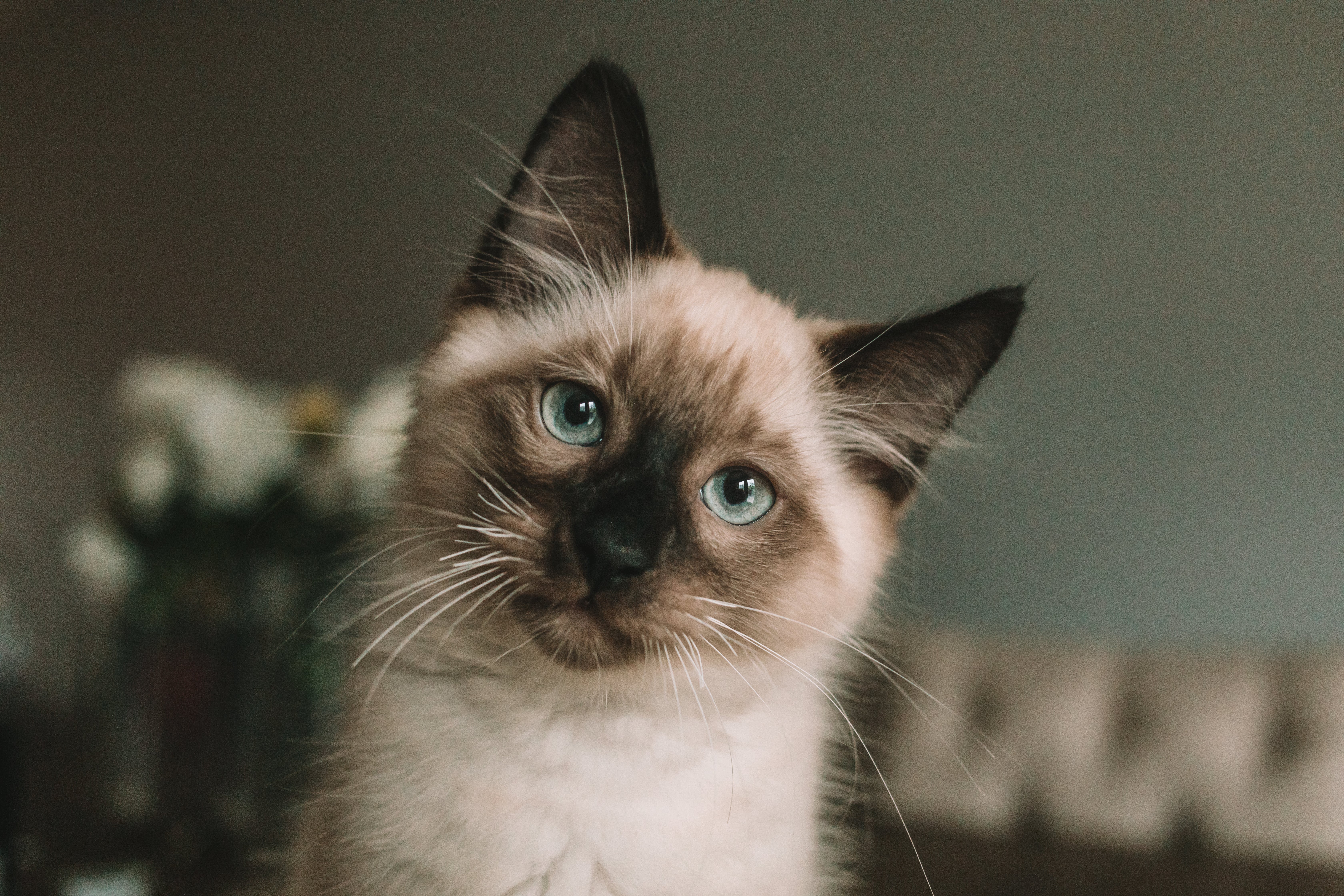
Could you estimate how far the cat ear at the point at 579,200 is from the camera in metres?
0.70

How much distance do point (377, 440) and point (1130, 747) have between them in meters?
1.48

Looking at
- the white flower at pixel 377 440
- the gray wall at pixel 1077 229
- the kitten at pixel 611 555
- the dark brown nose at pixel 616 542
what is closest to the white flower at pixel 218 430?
the white flower at pixel 377 440

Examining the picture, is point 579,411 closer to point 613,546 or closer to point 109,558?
point 613,546

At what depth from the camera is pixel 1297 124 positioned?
5.11 feet

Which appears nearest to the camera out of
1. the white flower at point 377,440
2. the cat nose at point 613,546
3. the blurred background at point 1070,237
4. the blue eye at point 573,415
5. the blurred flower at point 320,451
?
the cat nose at point 613,546

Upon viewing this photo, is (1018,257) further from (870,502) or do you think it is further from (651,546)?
(651,546)

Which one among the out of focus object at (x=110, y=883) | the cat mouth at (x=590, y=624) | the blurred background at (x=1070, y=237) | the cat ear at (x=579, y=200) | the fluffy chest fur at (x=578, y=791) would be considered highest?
the blurred background at (x=1070, y=237)

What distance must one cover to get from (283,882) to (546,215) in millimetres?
709

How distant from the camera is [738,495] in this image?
76cm

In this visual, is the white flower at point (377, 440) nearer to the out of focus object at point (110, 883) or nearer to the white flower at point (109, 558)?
the white flower at point (109, 558)

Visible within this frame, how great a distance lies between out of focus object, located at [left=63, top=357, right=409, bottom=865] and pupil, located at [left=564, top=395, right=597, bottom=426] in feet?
2.60

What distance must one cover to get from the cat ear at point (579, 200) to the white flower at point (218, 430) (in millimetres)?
862

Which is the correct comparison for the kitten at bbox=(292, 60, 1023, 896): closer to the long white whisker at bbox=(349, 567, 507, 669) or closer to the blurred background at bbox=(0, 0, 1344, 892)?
the long white whisker at bbox=(349, 567, 507, 669)

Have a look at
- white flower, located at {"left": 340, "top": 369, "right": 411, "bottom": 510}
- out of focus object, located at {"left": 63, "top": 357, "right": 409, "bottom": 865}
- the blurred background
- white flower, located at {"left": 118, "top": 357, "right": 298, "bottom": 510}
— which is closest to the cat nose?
white flower, located at {"left": 340, "top": 369, "right": 411, "bottom": 510}
